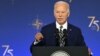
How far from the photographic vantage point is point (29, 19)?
8.93ft

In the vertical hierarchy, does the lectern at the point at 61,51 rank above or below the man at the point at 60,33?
below

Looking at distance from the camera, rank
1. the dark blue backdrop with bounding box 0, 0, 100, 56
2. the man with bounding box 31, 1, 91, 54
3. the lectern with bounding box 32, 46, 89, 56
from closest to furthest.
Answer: the lectern with bounding box 32, 46, 89, 56
the man with bounding box 31, 1, 91, 54
the dark blue backdrop with bounding box 0, 0, 100, 56

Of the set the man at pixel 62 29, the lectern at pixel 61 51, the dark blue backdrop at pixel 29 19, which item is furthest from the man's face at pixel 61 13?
the dark blue backdrop at pixel 29 19

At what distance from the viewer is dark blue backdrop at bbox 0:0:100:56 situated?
2.72 m

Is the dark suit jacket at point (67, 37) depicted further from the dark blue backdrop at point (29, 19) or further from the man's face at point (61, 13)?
the dark blue backdrop at point (29, 19)

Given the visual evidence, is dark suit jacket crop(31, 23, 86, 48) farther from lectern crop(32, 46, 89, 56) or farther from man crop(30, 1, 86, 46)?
lectern crop(32, 46, 89, 56)

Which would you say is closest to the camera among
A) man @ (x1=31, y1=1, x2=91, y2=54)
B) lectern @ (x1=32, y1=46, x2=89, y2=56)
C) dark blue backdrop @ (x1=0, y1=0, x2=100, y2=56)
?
lectern @ (x1=32, y1=46, x2=89, y2=56)

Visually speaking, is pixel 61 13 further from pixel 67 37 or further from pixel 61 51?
pixel 61 51

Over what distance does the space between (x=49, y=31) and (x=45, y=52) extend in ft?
0.83

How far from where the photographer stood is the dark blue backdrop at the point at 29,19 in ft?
8.94

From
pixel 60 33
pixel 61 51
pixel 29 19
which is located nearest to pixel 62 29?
pixel 60 33

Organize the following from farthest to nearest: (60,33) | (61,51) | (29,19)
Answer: (29,19) → (60,33) → (61,51)

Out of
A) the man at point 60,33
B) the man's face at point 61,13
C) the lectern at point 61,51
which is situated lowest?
the lectern at point 61,51

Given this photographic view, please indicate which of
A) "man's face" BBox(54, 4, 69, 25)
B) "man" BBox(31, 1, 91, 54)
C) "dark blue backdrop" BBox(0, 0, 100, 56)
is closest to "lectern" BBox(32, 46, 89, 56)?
"man" BBox(31, 1, 91, 54)
